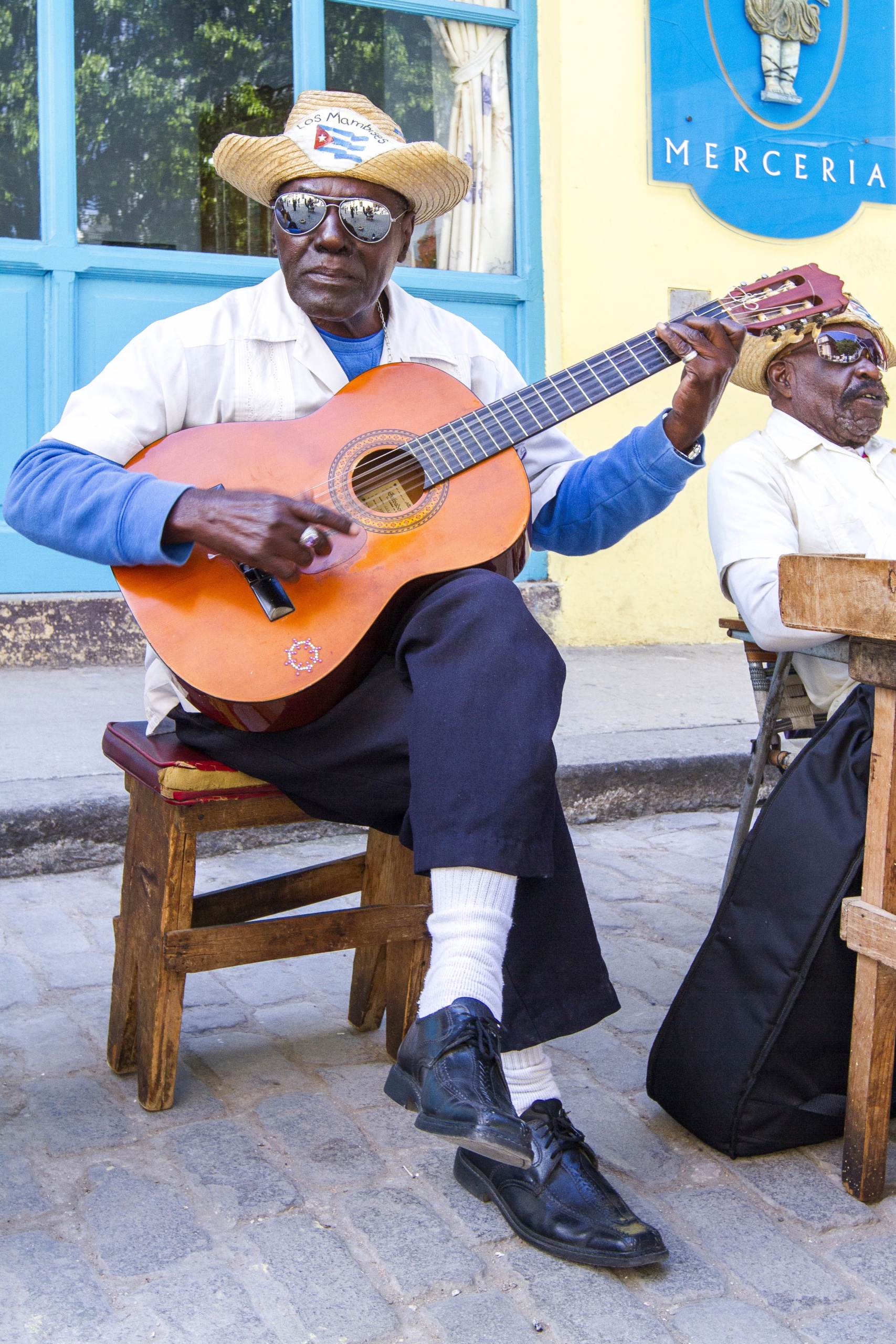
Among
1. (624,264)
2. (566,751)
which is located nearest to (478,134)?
(624,264)

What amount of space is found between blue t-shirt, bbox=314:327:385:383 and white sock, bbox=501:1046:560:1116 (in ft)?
4.13

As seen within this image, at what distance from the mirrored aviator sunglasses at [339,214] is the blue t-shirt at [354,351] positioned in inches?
7.4

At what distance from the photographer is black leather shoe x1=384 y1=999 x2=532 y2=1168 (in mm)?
1582

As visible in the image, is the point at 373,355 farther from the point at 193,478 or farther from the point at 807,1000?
the point at 807,1000

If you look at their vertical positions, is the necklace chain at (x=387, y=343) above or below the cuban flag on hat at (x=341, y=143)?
below

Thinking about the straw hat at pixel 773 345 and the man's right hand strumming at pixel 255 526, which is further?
the straw hat at pixel 773 345

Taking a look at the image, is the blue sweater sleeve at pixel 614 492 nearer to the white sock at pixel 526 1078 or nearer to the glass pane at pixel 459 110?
the white sock at pixel 526 1078

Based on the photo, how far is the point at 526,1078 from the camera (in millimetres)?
1923

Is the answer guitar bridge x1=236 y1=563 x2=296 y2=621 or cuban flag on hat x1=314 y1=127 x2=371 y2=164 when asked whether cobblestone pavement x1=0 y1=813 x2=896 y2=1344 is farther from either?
cuban flag on hat x1=314 y1=127 x2=371 y2=164

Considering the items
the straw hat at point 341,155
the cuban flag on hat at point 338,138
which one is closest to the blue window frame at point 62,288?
the straw hat at point 341,155

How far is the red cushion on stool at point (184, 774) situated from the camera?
2.06 metres

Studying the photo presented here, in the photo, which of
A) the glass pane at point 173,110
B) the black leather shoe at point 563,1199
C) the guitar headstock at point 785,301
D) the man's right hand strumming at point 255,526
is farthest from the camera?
the glass pane at point 173,110

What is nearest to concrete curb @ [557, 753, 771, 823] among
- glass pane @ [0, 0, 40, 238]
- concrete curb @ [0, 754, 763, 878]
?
concrete curb @ [0, 754, 763, 878]

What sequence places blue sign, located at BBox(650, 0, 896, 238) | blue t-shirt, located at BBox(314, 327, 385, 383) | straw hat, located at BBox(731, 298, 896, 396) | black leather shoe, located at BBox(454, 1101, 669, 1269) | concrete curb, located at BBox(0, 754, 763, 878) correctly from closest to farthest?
black leather shoe, located at BBox(454, 1101, 669, 1269) → blue t-shirt, located at BBox(314, 327, 385, 383) → straw hat, located at BBox(731, 298, 896, 396) → concrete curb, located at BBox(0, 754, 763, 878) → blue sign, located at BBox(650, 0, 896, 238)
